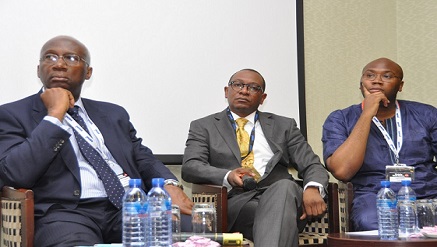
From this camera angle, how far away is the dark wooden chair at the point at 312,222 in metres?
3.83

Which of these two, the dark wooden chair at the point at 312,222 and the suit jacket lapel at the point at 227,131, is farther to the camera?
the suit jacket lapel at the point at 227,131

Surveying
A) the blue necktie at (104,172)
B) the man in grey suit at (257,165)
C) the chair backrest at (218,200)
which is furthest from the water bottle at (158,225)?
the chair backrest at (218,200)

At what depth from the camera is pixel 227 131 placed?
4.50 meters

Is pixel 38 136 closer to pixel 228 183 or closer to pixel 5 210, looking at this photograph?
pixel 5 210

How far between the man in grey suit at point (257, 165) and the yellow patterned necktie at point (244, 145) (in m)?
0.03

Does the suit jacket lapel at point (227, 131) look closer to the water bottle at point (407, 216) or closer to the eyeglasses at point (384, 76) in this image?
the eyeglasses at point (384, 76)

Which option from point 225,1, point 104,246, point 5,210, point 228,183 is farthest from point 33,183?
point 225,1

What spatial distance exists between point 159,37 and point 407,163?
1880 millimetres

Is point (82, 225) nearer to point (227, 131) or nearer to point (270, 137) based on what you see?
point (227, 131)

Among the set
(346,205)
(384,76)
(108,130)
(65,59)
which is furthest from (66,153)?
(384,76)

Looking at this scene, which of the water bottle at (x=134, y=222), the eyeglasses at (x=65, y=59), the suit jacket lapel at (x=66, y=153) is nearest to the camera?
the water bottle at (x=134, y=222)

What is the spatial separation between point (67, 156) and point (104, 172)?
0.21m

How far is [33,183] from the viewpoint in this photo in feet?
10.9

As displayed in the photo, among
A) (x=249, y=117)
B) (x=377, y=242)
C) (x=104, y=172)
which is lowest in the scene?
(x=377, y=242)
